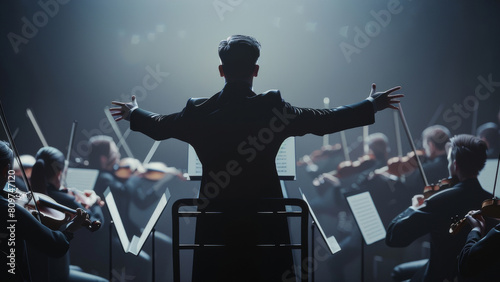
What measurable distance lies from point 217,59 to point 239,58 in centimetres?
277

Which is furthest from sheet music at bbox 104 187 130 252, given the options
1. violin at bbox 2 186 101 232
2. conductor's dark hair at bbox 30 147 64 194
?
conductor's dark hair at bbox 30 147 64 194

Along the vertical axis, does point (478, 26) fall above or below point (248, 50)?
above

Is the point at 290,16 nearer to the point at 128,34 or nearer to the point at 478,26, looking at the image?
the point at 128,34

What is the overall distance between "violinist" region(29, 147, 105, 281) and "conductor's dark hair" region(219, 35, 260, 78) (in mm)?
1180

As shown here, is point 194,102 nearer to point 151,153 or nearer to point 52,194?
point 52,194

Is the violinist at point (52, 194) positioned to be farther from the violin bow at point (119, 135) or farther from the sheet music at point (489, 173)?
the sheet music at point (489, 173)

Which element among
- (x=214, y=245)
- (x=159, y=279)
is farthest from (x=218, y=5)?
(x=214, y=245)

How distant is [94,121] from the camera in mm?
4309

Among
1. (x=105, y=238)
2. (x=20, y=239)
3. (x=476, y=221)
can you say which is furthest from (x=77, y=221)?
(x=476, y=221)

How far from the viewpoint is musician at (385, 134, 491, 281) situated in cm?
200

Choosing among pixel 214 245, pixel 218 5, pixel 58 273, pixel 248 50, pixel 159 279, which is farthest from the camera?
pixel 218 5

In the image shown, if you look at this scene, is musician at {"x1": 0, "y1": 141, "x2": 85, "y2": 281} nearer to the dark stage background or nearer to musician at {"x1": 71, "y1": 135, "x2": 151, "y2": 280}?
musician at {"x1": 71, "y1": 135, "x2": 151, "y2": 280}

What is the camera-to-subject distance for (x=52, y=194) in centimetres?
225

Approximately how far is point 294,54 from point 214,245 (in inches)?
128
